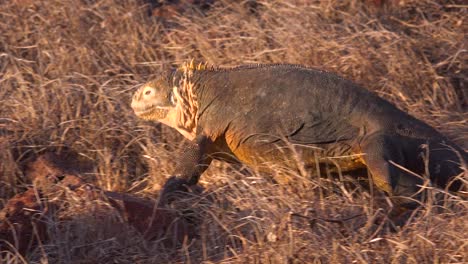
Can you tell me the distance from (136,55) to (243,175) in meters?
2.41

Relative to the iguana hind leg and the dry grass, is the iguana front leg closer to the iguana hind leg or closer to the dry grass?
the dry grass

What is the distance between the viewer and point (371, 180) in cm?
578

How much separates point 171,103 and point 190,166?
651mm

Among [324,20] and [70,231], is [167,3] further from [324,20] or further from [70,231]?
[70,231]

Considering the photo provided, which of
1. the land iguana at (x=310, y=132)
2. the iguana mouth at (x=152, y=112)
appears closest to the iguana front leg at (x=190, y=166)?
the land iguana at (x=310, y=132)

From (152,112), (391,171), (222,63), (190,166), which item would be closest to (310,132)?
(391,171)

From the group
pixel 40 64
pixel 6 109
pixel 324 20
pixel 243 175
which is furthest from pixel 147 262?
pixel 324 20

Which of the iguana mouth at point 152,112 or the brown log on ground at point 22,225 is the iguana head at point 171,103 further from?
the brown log on ground at point 22,225

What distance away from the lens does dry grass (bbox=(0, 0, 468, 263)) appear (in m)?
5.14

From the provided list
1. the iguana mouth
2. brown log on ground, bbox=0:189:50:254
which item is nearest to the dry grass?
brown log on ground, bbox=0:189:50:254

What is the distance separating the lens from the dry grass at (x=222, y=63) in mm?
5137

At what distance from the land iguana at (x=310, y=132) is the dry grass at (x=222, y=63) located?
18 cm

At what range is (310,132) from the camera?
19.8 ft

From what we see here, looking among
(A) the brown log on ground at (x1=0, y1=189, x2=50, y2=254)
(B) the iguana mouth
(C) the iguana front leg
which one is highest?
(B) the iguana mouth
